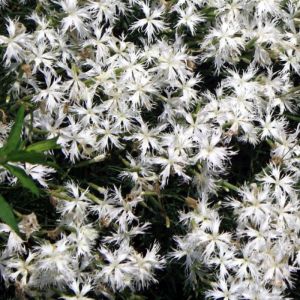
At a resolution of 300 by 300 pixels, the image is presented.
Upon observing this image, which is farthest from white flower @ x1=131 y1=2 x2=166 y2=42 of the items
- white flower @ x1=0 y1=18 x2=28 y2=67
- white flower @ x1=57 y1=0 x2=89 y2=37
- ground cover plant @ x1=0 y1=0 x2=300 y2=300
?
white flower @ x1=0 y1=18 x2=28 y2=67

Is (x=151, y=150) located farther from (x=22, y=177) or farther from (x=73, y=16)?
(x=22, y=177)

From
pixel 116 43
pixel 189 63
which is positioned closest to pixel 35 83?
pixel 116 43

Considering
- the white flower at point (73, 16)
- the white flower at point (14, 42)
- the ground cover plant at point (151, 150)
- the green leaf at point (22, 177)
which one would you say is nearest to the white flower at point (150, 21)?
the ground cover plant at point (151, 150)

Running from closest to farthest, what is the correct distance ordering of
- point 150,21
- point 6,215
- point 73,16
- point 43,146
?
point 6,215 < point 43,146 < point 73,16 < point 150,21

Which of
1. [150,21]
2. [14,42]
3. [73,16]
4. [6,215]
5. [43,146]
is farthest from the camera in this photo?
[150,21]

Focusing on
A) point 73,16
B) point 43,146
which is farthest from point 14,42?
point 43,146

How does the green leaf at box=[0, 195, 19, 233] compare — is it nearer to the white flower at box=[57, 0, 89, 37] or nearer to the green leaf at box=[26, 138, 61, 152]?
the green leaf at box=[26, 138, 61, 152]

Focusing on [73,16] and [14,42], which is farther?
[73,16]

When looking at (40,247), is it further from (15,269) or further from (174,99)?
(174,99)
